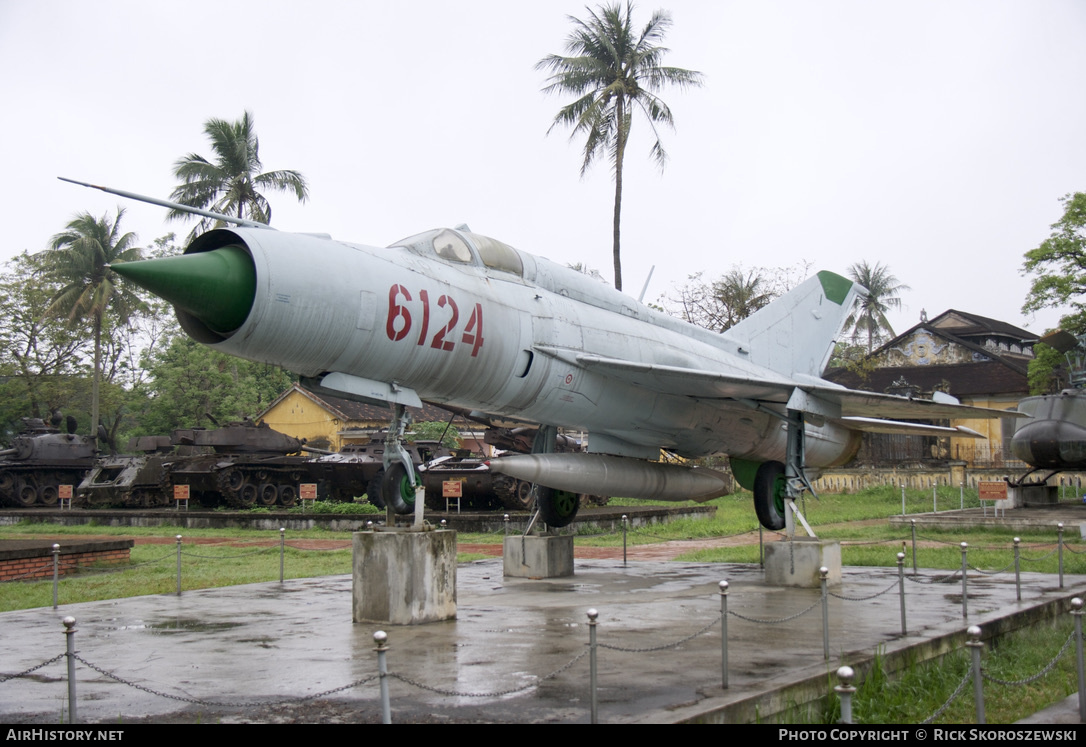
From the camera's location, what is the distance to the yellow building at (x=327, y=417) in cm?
4225

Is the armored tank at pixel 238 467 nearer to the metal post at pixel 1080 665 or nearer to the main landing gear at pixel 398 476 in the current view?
the main landing gear at pixel 398 476

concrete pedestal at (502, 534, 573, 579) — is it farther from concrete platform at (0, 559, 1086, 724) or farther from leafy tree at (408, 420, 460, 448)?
leafy tree at (408, 420, 460, 448)

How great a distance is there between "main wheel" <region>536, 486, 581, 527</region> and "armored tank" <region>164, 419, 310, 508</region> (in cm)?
1568

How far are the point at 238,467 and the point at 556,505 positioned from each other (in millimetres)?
16363

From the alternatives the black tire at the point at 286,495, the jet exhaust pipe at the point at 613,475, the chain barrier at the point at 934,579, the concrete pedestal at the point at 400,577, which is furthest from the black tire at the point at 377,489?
the black tire at the point at 286,495

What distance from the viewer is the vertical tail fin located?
1348 centimetres

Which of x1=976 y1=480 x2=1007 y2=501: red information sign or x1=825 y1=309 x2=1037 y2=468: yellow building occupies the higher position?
x1=825 y1=309 x2=1037 y2=468: yellow building

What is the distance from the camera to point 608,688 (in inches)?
217

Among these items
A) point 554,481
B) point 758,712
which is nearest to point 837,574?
point 554,481

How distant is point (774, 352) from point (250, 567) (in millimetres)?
9286

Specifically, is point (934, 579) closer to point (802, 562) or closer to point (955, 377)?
point (802, 562)

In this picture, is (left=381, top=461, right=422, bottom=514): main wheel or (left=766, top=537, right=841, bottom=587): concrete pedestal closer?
(left=381, top=461, right=422, bottom=514): main wheel

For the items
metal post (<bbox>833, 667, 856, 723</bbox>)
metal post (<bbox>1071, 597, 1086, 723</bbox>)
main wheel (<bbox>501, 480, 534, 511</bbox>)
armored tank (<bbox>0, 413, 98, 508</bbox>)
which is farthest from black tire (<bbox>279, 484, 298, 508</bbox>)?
metal post (<bbox>833, 667, 856, 723</bbox>)
